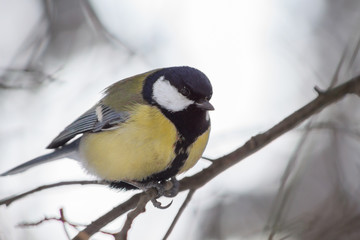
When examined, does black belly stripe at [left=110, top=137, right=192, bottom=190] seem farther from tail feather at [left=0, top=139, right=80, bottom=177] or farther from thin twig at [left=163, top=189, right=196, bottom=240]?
tail feather at [left=0, top=139, right=80, bottom=177]

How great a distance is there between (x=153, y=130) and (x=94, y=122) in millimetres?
540

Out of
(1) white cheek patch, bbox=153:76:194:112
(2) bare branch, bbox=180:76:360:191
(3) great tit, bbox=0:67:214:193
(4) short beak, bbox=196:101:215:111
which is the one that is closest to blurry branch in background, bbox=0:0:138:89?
(3) great tit, bbox=0:67:214:193

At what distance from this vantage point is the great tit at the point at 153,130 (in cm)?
255

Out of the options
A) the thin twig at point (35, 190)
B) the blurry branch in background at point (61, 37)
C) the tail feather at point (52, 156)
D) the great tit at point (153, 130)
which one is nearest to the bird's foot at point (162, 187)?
the great tit at point (153, 130)

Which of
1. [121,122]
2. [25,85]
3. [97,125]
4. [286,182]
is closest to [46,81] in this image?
[25,85]

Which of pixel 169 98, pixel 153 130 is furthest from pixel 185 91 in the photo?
pixel 153 130

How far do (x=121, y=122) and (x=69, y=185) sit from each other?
17.1 inches

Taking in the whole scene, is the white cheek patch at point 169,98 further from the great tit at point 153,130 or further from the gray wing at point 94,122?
the gray wing at point 94,122

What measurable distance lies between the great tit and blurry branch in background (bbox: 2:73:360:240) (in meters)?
0.14

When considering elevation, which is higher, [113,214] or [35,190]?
[35,190]

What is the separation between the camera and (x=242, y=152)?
2400 mm

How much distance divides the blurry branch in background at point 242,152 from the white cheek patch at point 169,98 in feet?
1.13

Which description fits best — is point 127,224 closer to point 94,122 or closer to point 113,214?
point 113,214

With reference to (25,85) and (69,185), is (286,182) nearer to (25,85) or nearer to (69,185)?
(69,185)
